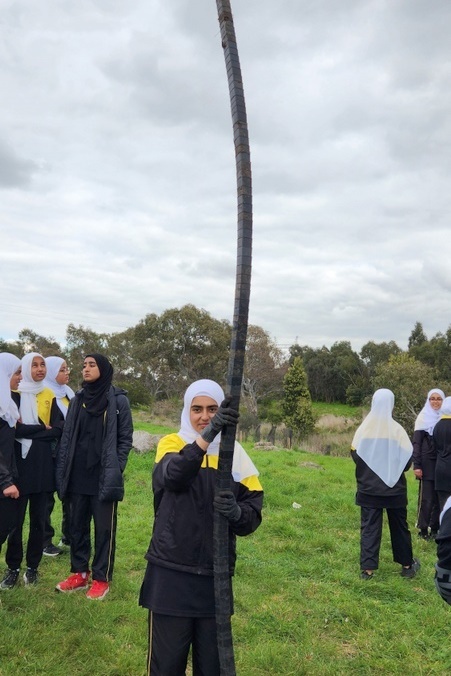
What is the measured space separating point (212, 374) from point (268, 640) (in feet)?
115

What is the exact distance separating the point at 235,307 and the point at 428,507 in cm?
655

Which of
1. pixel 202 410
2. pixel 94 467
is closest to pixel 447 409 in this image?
pixel 94 467

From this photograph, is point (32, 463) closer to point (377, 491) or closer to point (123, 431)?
point (123, 431)

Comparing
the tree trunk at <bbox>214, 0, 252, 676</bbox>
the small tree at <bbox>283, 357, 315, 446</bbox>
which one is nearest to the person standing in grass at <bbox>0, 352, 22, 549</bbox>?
the tree trunk at <bbox>214, 0, 252, 676</bbox>

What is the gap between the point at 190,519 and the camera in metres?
2.74

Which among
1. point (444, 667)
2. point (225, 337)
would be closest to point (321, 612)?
point (444, 667)

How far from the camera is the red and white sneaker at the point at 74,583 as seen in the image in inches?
194

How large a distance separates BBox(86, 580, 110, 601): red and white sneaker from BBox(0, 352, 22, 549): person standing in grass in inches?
35.4

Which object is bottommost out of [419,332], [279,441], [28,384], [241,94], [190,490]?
[279,441]

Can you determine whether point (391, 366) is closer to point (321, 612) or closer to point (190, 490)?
point (321, 612)

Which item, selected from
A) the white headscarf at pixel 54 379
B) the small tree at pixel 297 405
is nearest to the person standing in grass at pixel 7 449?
the white headscarf at pixel 54 379

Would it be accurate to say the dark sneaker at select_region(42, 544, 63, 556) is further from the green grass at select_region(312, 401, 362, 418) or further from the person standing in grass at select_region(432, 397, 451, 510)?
the green grass at select_region(312, 401, 362, 418)

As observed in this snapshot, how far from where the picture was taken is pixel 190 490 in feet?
9.08

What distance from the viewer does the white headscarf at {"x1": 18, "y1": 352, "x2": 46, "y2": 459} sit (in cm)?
507
